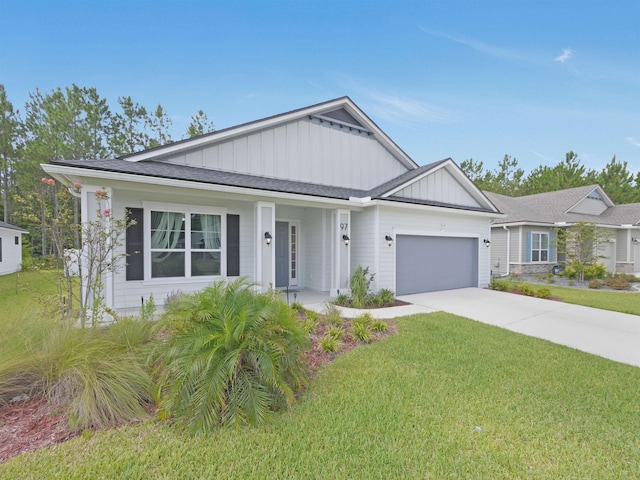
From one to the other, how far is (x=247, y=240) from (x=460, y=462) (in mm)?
7509

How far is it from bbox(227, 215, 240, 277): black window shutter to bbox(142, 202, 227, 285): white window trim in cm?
12

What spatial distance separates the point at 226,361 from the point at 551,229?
70.2ft

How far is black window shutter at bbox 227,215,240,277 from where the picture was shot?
8.45 m

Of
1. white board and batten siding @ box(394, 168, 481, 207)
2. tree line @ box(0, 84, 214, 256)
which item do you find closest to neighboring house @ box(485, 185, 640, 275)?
white board and batten siding @ box(394, 168, 481, 207)

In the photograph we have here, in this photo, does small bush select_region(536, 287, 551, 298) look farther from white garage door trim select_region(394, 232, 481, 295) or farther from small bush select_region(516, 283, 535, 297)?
white garage door trim select_region(394, 232, 481, 295)

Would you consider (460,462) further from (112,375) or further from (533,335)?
(533,335)

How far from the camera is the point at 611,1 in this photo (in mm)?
9688

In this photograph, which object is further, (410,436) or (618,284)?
(618,284)

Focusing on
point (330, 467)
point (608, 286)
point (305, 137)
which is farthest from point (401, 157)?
point (330, 467)

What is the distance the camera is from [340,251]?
9312 mm

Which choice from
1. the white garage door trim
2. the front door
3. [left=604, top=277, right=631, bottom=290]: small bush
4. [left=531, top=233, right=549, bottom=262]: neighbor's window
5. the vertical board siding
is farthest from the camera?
[left=531, top=233, right=549, bottom=262]: neighbor's window

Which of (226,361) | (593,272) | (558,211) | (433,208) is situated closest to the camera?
(226,361)

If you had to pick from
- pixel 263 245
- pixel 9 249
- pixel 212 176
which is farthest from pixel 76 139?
pixel 263 245

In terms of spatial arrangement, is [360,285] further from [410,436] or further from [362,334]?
[410,436]
